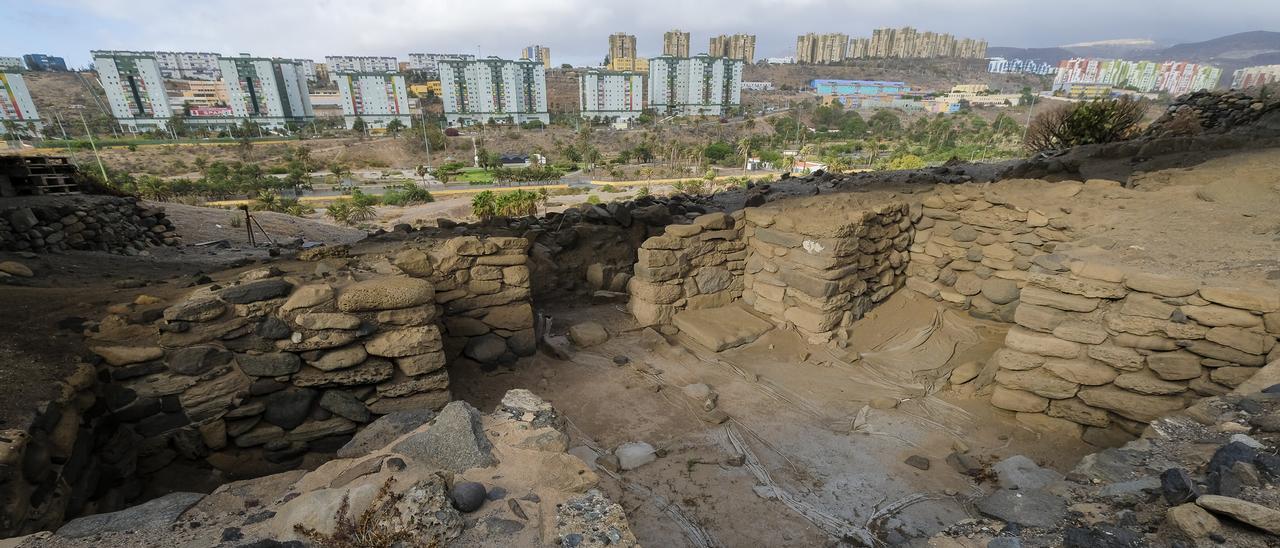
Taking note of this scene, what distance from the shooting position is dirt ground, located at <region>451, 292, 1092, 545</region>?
3.30 m

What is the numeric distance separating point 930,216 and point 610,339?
441cm

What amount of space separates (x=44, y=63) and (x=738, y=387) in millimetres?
140429

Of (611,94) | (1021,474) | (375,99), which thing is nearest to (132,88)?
(375,99)

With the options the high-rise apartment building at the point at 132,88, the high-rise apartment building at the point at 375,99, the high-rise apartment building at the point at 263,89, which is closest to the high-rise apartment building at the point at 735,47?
the high-rise apartment building at the point at 375,99

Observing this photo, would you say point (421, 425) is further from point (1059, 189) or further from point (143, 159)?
point (143, 159)

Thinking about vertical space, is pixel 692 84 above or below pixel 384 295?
above

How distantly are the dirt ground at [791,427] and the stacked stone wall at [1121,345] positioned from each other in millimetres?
344

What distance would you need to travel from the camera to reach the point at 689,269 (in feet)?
20.5

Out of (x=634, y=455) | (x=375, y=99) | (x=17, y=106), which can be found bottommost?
(x=634, y=455)

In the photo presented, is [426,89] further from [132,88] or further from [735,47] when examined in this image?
[735,47]

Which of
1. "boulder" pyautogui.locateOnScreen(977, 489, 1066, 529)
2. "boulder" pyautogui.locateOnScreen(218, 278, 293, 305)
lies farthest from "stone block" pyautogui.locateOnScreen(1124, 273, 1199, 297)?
"boulder" pyautogui.locateOnScreen(218, 278, 293, 305)

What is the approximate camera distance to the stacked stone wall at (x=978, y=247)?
550 cm

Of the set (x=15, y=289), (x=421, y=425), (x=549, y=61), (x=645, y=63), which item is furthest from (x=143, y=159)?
(x=549, y=61)

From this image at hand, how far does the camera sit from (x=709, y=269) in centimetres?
635
